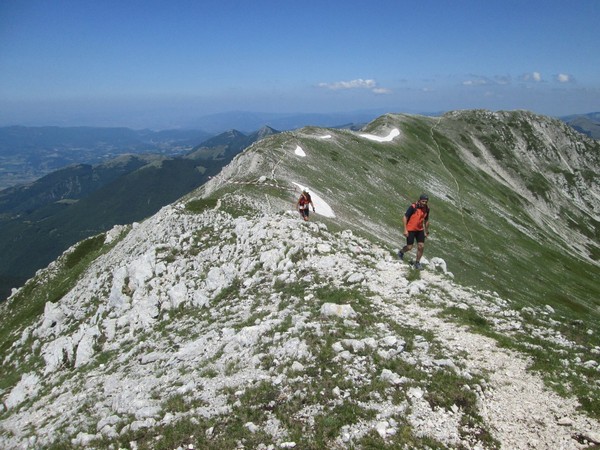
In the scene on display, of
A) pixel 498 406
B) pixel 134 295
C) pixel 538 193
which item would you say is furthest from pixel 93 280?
pixel 538 193

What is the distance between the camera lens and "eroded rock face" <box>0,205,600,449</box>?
1201 cm

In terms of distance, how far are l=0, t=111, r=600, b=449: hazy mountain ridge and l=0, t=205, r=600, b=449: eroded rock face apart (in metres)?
0.08

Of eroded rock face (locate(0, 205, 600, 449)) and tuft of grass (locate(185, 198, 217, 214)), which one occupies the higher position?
tuft of grass (locate(185, 198, 217, 214))

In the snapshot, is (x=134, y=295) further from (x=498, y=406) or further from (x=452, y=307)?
(x=498, y=406)

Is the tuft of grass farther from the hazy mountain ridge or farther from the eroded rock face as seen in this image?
the eroded rock face

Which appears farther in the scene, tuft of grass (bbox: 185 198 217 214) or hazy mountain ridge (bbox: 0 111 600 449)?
tuft of grass (bbox: 185 198 217 214)

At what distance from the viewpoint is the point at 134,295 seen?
27219 millimetres

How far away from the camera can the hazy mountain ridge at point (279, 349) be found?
1176cm

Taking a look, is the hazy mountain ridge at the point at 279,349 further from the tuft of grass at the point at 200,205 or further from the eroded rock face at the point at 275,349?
the tuft of grass at the point at 200,205

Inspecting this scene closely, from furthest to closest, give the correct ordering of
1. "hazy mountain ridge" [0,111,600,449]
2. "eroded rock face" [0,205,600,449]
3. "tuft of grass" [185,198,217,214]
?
1. "tuft of grass" [185,198,217,214]
2. "eroded rock face" [0,205,600,449]
3. "hazy mountain ridge" [0,111,600,449]

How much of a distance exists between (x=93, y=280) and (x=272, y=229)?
17.1 meters

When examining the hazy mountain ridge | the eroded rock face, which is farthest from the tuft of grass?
the eroded rock face

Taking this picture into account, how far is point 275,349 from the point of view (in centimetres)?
1598

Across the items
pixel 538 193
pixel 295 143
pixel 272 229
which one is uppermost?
pixel 295 143
